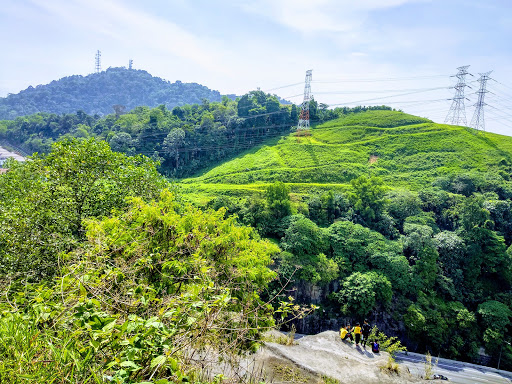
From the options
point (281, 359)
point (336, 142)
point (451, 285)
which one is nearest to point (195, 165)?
point (336, 142)

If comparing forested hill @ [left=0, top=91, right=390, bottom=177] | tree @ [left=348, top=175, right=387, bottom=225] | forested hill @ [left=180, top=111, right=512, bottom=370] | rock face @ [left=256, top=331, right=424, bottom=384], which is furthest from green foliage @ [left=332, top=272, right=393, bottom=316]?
forested hill @ [left=0, top=91, right=390, bottom=177]

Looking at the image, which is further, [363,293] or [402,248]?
[402,248]

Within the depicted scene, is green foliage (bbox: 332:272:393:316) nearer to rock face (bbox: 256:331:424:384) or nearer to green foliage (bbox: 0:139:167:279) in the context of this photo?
rock face (bbox: 256:331:424:384)

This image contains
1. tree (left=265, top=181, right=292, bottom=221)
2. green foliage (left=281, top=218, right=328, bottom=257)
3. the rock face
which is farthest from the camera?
tree (left=265, top=181, right=292, bottom=221)

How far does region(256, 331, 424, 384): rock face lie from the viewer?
24.4ft

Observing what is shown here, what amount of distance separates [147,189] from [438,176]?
49776mm

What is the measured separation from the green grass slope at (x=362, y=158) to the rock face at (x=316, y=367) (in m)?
34.0

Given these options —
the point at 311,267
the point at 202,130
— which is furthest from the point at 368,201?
the point at 202,130

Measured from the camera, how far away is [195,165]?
61875 millimetres

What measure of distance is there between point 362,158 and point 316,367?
53.0 meters

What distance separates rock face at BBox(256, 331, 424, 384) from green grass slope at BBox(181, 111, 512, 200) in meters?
34.0

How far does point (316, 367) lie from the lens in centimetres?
835

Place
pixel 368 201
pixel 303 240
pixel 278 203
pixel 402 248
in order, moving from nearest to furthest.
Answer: pixel 303 240 → pixel 402 248 → pixel 278 203 → pixel 368 201

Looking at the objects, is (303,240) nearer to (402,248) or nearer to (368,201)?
(402,248)
